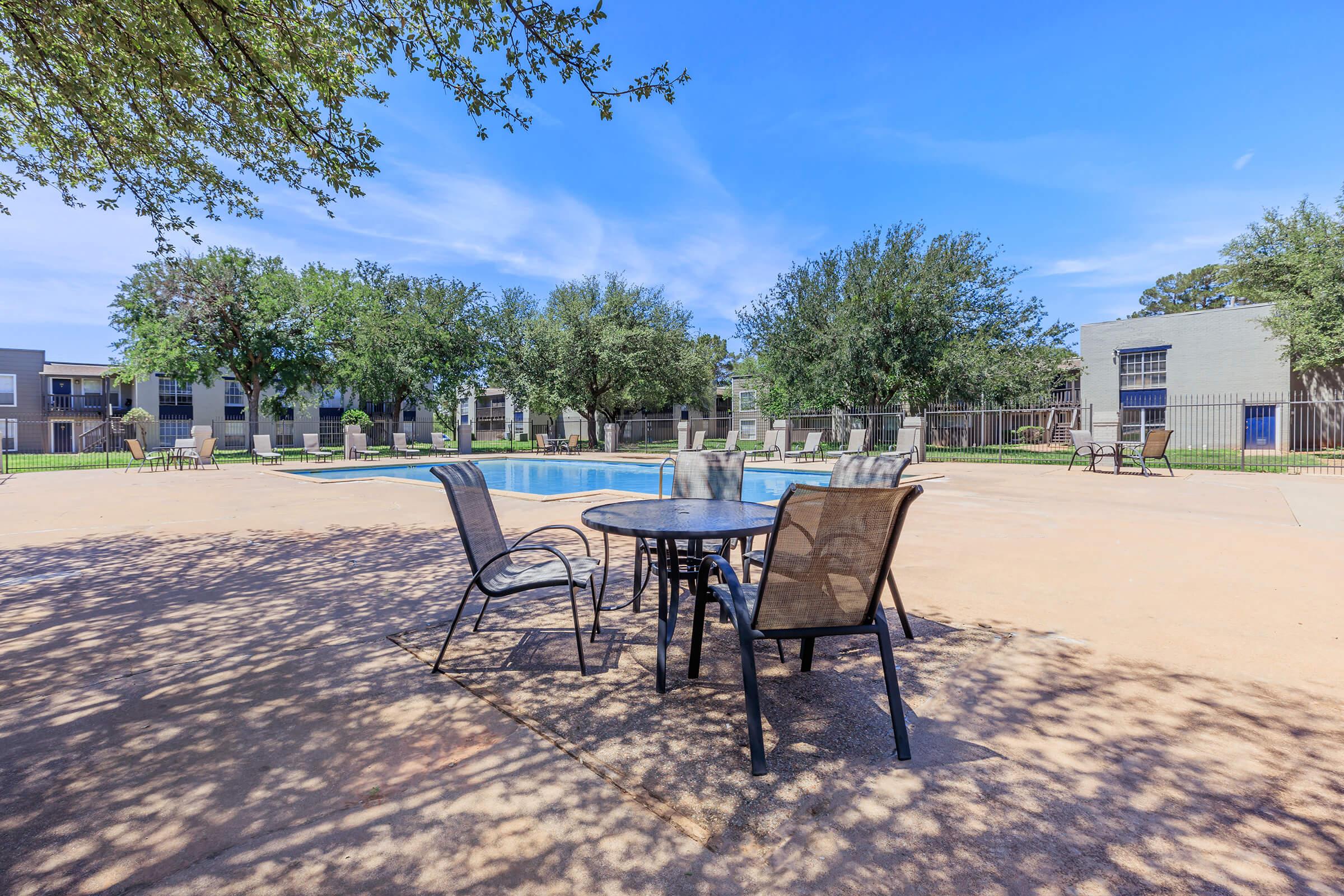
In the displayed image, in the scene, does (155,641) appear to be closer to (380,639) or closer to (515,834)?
(380,639)

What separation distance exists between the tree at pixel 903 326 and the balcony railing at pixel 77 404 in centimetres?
3802

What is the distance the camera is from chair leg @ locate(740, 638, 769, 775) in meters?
1.87

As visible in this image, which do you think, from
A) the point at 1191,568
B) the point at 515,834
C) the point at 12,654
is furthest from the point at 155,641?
the point at 1191,568

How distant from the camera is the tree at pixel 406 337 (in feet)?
83.5

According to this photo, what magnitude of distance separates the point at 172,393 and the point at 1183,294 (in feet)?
235

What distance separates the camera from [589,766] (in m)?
1.91

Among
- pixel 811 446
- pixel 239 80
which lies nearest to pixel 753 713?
pixel 239 80

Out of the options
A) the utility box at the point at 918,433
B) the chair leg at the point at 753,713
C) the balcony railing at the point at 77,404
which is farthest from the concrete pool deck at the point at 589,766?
the balcony railing at the point at 77,404

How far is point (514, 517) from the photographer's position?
7.11 m

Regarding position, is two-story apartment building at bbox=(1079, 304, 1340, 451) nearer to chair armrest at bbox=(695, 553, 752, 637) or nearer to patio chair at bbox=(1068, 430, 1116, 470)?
patio chair at bbox=(1068, 430, 1116, 470)

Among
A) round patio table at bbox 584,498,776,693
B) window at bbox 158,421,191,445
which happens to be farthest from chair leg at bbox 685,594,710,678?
window at bbox 158,421,191,445

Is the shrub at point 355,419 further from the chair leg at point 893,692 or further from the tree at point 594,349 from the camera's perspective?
the chair leg at point 893,692

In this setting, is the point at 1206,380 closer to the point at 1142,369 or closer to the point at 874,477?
the point at 1142,369

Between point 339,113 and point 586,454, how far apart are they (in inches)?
714
